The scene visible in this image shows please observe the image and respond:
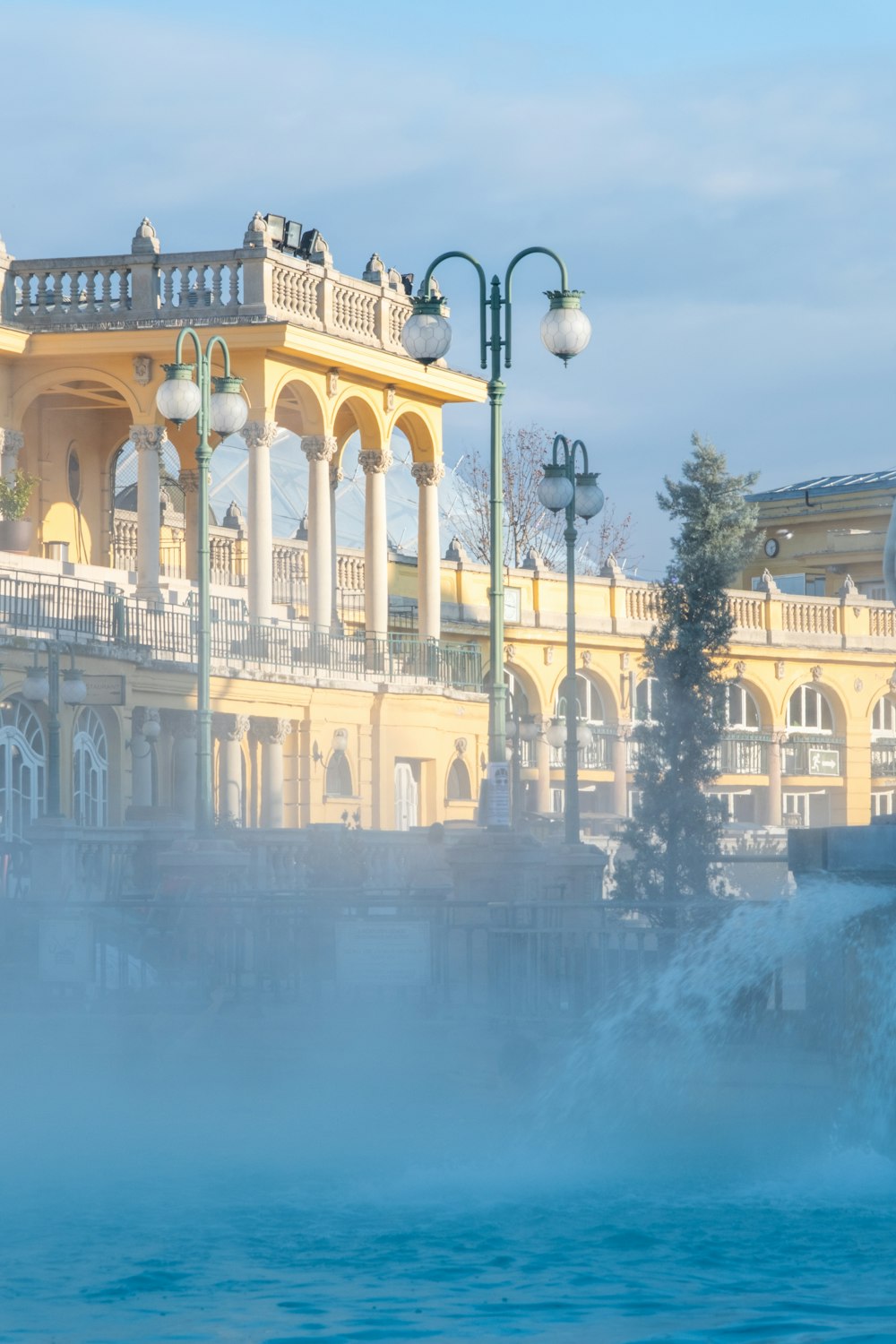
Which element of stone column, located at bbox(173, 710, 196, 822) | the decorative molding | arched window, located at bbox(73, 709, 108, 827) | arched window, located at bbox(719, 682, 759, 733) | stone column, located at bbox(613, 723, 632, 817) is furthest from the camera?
arched window, located at bbox(719, 682, 759, 733)

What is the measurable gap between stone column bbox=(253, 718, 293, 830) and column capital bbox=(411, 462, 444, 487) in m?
7.53

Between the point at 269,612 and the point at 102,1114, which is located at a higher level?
the point at 269,612

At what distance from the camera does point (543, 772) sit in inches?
2030

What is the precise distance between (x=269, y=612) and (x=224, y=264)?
229 inches

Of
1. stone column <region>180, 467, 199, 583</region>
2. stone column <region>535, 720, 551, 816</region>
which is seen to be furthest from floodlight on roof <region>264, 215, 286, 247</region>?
stone column <region>535, 720, 551, 816</region>

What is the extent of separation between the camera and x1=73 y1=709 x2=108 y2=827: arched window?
33.0m

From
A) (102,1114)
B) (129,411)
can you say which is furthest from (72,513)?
(102,1114)

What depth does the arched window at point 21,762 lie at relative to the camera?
103 ft

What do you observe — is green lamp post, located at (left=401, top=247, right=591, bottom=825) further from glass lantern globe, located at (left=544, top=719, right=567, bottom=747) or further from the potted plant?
glass lantern globe, located at (left=544, top=719, right=567, bottom=747)

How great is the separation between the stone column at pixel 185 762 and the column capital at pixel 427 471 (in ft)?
31.2

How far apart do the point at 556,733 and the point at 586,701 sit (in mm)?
10327

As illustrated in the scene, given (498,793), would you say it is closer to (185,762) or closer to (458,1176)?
(458,1176)

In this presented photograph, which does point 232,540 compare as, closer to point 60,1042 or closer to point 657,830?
point 657,830

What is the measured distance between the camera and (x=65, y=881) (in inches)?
926
